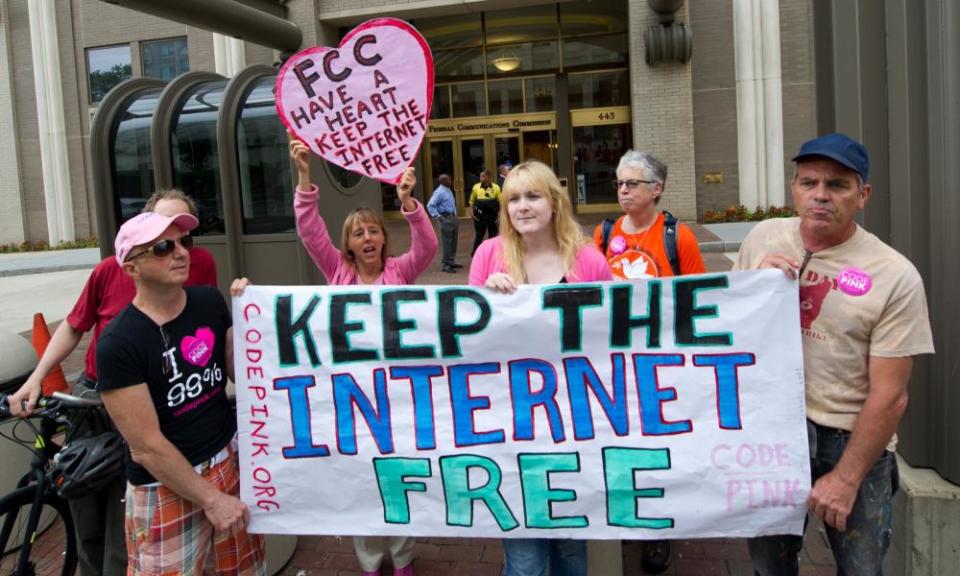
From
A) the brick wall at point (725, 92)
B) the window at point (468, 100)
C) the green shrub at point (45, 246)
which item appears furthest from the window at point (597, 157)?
the green shrub at point (45, 246)

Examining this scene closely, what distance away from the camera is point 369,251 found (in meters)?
3.44

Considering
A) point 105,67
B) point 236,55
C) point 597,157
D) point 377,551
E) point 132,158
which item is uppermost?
point 105,67

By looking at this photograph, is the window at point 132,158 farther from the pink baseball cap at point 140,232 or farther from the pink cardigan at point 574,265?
the pink cardigan at point 574,265

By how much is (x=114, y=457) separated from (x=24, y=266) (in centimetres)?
1795

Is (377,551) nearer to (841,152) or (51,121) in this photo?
(841,152)

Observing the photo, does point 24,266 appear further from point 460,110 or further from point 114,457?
point 114,457

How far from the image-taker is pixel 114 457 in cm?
285

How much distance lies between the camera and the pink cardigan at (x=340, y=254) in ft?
11.2

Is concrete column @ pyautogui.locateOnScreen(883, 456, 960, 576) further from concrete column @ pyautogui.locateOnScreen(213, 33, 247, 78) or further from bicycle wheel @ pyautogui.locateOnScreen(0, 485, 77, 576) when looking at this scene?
concrete column @ pyautogui.locateOnScreen(213, 33, 247, 78)

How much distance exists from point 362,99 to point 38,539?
119 inches

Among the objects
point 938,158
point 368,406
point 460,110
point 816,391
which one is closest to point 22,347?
point 368,406

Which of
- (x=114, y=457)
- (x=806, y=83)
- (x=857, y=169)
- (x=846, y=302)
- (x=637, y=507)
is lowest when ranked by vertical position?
(x=637, y=507)

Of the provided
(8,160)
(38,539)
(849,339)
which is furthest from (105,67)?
(849,339)

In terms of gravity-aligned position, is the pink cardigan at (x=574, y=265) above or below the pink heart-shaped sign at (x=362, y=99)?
below
